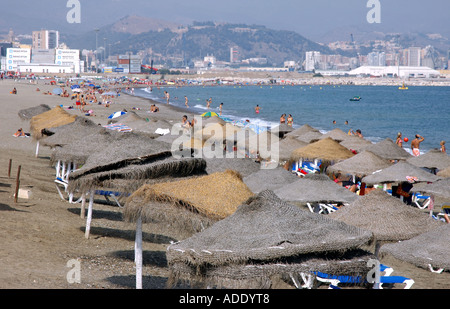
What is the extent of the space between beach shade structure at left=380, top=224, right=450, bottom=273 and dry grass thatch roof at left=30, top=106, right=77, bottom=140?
40.9 ft

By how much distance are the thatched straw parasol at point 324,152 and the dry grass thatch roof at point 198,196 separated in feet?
29.7

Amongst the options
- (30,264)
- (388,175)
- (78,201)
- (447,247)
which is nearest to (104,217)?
(78,201)

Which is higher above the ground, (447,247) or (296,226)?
(296,226)

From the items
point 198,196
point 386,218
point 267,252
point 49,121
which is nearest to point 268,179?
point 386,218

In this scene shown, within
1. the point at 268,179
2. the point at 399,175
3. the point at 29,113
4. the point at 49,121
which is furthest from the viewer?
the point at 29,113

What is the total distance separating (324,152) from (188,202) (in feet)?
32.4

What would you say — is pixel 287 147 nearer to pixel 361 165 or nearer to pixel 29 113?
pixel 361 165

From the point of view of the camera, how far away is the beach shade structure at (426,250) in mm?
6129

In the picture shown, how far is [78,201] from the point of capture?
11977 mm

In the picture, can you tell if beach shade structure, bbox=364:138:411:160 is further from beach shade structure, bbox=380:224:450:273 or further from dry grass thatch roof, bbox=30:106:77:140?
beach shade structure, bbox=380:224:450:273

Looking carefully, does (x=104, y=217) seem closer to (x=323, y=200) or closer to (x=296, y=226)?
(x=323, y=200)

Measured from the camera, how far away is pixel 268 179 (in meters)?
11.3

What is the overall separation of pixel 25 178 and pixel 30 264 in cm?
715

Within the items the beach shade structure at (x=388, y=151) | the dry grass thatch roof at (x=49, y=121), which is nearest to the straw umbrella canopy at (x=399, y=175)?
the beach shade structure at (x=388, y=151)
